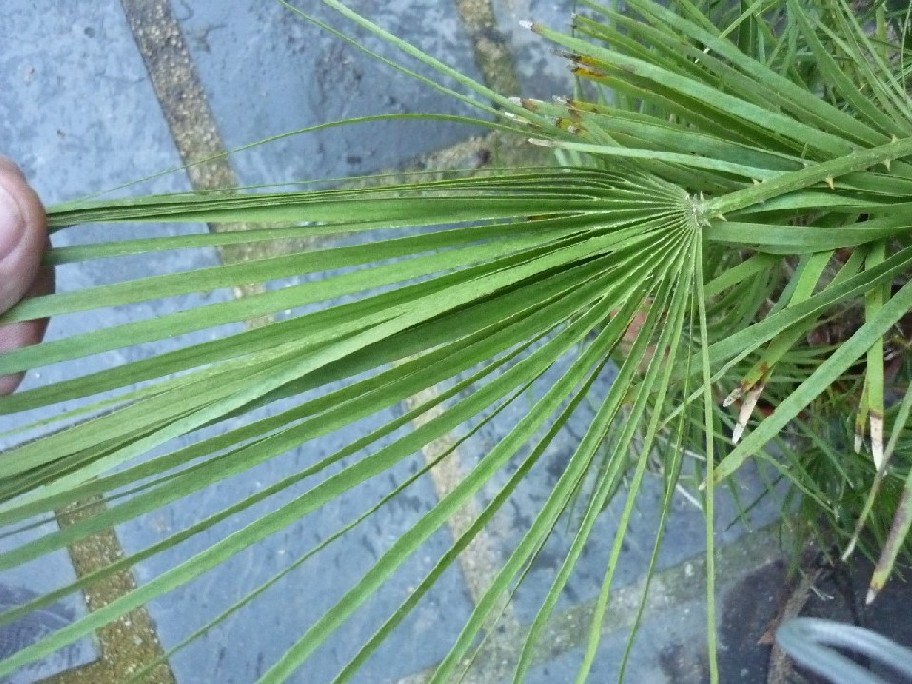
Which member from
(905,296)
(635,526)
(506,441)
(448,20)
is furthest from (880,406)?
(448,20)

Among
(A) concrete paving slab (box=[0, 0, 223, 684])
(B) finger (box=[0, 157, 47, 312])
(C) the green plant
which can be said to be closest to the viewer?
(C) the green plant

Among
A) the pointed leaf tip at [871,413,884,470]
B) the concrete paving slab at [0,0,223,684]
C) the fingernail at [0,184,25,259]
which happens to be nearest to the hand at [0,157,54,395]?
the fingernail at [0,184,25,259]

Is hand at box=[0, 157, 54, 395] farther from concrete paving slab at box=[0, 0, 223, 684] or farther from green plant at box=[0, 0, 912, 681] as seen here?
concrete paving slab at box=[0, 0, 223, 684]

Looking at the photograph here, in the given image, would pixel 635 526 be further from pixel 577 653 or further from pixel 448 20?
pixel 448 20

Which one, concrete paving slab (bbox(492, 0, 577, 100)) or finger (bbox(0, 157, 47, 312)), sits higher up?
concrete paving slab (bbox(492, 0, 577, 100))

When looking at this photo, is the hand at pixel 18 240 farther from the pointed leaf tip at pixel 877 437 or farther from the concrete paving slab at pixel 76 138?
the pointed leaf tip at pixel 877 437

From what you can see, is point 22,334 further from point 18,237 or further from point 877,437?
point 877,437

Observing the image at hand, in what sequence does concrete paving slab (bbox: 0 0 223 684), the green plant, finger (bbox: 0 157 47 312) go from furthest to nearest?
1. concrete paving slab (bbox: 0 0 223 684)
2. finger (bbox: 0 157 47 312)
3. the green plant

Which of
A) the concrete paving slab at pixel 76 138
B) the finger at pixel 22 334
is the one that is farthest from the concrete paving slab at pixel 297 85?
the finger at pixel 22 334
